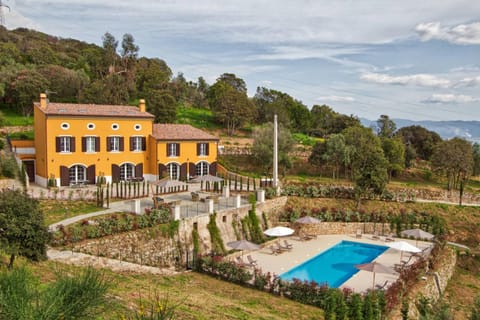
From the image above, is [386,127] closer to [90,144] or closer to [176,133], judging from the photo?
[176,133]

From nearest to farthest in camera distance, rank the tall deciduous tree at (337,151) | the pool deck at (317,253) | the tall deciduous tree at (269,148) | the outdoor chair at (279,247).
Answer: the pool deck at (317,253), the outdoor chair at (279,247), the tall deciduous tree at (269,148), the tall deciduous tree at (337,151)

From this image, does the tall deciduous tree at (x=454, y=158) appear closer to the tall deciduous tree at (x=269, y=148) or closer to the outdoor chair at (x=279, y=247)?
the tall deciduous tree at (x=269, y=148)

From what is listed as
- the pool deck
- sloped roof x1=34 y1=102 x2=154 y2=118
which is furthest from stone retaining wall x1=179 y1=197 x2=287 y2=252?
sloped roof x1=34 y1=102 x2=154 y2=118

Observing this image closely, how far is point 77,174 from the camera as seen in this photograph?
29.4m

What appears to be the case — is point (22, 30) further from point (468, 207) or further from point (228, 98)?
point (468, 207)

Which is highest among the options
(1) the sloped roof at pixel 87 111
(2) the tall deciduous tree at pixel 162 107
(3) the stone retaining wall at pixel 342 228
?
(2) the tall deciduous tree at pixel 162 107

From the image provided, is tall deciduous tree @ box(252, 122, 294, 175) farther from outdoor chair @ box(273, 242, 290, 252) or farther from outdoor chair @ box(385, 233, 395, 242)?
outdoor chair @ box(273, 242, 290, 252)

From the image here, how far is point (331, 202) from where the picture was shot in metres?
29.9

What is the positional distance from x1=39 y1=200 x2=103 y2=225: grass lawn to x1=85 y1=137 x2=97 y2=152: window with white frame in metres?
7.87

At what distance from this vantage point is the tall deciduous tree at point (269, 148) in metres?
37.0

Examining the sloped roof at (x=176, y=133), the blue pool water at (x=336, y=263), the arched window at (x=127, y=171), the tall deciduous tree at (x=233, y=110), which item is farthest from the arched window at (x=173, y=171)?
the tall deciduous tree at (x=233, y=110)

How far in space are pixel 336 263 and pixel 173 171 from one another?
16.9 meters

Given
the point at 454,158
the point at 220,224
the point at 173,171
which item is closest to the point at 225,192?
the point at 220,224

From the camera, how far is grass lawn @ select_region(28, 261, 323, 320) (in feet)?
37.0
